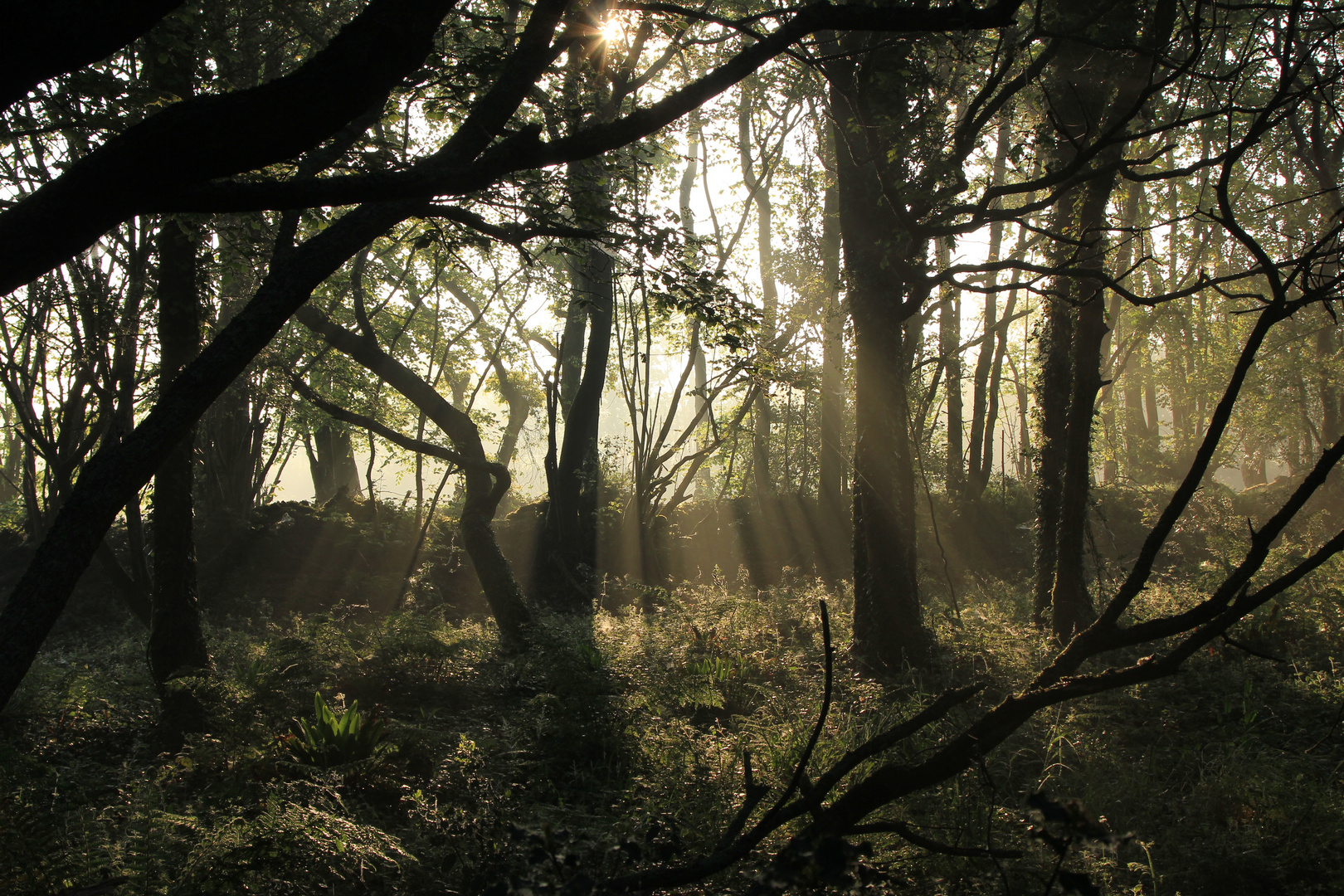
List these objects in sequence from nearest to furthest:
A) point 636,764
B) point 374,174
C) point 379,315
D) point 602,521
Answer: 1. point 374,174
2. point 636,764
3. point 602,521
4. point 379,315

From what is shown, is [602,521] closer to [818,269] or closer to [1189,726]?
[818,269]

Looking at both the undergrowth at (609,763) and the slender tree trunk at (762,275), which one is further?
the slender tree trunk at (762,275)

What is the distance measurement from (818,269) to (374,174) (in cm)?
1437

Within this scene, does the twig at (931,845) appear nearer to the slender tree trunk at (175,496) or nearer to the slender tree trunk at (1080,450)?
the slender tree trunk at (175,496)

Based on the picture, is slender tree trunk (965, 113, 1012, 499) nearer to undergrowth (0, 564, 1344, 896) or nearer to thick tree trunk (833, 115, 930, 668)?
→ undergrowth (0, 564, 1344, 896)

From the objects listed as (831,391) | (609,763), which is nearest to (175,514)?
(609,763)

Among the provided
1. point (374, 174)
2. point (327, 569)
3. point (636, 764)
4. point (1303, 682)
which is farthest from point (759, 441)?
point (374, 174)

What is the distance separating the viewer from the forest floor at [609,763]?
3068mm

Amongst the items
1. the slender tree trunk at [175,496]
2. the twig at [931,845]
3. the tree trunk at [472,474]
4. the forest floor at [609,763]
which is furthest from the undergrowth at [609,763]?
the tree trunk at [472,474]

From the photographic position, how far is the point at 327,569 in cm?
1303

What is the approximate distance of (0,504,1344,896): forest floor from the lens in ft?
10.1

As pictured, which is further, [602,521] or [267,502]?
[267,502]

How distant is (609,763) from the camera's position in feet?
15.8

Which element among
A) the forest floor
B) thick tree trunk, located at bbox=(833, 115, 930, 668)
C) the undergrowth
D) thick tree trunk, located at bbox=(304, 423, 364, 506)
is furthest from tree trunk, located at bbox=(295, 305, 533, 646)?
thick tree trunk, located at bbox=(304, 423, 364, 506)
